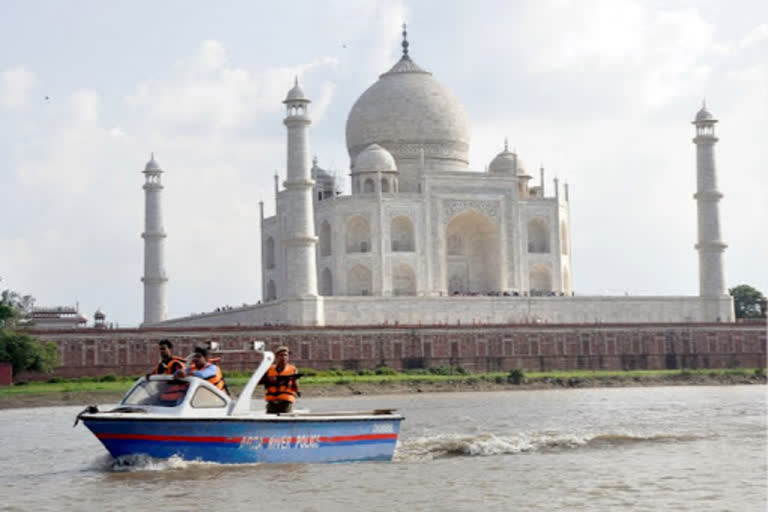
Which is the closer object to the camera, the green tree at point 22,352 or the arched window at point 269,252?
the green tree at point 22,352

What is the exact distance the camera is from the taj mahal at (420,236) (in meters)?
60.1

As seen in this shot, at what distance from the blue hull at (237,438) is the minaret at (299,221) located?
3731 centimetres

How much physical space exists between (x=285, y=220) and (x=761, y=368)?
23.8 m

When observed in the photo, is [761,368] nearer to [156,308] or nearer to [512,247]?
[512,247]

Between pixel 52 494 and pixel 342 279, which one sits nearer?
pixel 52 494

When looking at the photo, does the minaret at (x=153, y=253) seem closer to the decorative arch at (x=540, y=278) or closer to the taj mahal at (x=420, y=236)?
the taj mahal at (x=420, y=236)

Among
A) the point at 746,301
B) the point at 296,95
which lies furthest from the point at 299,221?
the point at 746,301

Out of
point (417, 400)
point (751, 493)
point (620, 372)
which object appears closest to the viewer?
point (751, 493)

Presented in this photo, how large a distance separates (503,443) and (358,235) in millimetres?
43925

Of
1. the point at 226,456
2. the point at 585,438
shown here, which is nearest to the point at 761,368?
the point at 585,438

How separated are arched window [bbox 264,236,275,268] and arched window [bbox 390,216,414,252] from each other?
7.76 m

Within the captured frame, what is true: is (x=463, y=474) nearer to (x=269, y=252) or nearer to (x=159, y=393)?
(x=159, y=393)

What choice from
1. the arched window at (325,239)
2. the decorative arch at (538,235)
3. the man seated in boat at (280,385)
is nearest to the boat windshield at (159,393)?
the man seated in boat at (280,385)

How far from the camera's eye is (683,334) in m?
61.5
